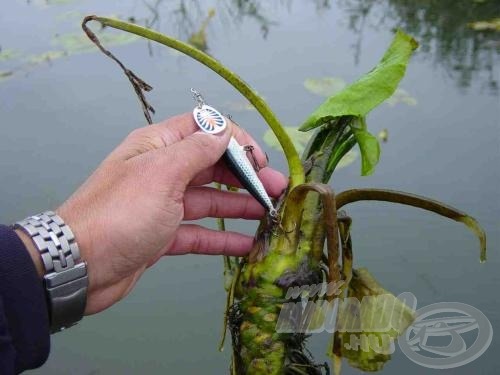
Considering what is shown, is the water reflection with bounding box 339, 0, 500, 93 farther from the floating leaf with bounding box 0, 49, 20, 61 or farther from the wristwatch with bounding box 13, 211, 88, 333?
the wristwatch with bounding box 13, 211, 88, 333

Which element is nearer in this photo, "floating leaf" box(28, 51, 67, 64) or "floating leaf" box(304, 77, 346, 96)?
"floating leaf" box(304, 77, 346, 96)

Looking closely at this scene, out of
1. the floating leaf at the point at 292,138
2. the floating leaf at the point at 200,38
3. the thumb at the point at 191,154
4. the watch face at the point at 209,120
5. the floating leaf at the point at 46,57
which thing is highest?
the watch face at the point at 209,120

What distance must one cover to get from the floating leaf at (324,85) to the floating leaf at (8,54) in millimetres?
1243

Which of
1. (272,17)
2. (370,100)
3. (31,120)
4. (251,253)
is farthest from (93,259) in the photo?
(272,17)

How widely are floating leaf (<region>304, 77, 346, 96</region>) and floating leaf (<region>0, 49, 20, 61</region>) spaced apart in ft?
4.08

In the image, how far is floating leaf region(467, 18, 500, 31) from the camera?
237cm

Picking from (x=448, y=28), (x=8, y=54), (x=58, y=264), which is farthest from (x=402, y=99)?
(x=8, y=54)

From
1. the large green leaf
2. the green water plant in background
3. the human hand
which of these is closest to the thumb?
the human hand

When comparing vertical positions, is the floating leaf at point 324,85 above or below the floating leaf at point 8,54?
below

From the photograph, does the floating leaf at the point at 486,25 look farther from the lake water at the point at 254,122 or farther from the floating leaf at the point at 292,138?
the floating leaf at the point at 292,138

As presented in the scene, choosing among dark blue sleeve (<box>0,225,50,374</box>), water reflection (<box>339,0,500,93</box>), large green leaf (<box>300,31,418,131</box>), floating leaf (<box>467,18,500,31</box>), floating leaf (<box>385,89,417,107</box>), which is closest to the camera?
dark blue sleeve (<box>0,225,50,374</box>)

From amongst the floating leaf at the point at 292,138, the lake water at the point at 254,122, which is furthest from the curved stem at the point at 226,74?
the floating leaf at the point at 292,138

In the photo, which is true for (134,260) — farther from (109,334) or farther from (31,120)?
(31,120)

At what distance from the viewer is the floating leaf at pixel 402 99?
2.00 meters
